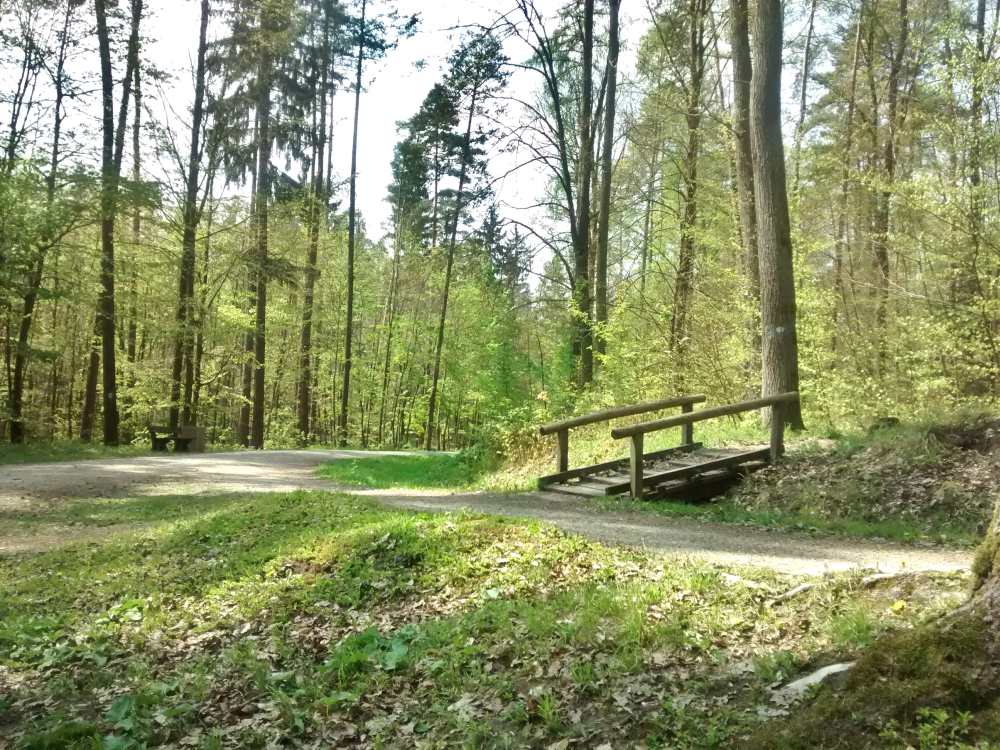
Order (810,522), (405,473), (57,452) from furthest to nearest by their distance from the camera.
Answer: (57,452) → (405,473) → (810,522)

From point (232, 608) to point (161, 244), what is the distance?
21.3 metres

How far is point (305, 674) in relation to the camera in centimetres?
461

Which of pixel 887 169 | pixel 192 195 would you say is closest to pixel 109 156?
pixel 192 195

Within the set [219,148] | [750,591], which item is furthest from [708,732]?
[219,148]

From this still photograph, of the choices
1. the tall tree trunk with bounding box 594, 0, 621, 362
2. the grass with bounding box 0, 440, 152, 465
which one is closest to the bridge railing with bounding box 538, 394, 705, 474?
the tall tree trunk with bounding box 594, 0, 621, 362

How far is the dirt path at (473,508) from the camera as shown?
19.2 ft

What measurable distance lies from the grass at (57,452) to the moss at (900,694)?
17340 millimetres

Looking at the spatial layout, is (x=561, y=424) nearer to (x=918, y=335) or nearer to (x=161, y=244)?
(x=918, y=335)

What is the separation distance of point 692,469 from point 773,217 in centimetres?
497

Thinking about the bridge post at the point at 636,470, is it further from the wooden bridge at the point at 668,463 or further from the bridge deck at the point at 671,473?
the bridge deck at the point at 671,473

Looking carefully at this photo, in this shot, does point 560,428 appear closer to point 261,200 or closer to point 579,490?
point 579,490

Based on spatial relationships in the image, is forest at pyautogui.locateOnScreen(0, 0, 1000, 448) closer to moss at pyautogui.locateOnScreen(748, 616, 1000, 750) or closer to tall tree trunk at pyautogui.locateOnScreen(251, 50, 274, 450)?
tall tree trunk at pyautogui.locateOnScreen(251, 50, 274, 450)

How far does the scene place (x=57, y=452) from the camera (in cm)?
1738

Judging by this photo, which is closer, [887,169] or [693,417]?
[693,417]
